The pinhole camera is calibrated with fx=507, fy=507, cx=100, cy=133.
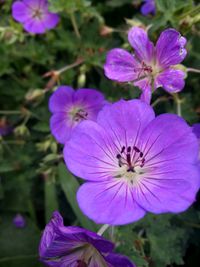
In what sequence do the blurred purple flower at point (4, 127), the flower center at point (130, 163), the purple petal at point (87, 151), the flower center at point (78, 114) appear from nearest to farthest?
the purple petal at point (87, 151) → the flower center at point (130, 163) → the flower center at point (78, 114) → the blurred purple flower at point (4, 127)

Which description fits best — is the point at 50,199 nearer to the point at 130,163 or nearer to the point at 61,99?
the point at 61,99

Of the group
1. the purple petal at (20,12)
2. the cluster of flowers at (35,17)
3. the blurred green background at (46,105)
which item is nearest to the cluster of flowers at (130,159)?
the blurred green background at (46,105)

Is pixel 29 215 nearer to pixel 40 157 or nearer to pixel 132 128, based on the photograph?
pixel 40 157

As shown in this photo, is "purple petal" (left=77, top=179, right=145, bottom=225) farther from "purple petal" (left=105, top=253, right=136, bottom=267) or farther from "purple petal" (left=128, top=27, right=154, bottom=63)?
"purple petal" (left=128, top=27, right=154, bottom=63)

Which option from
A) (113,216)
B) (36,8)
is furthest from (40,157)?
(113,216)

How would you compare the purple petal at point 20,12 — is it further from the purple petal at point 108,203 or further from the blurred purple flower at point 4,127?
the purple petal at point 108,203

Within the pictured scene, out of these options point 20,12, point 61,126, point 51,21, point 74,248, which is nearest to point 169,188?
point 74,248
